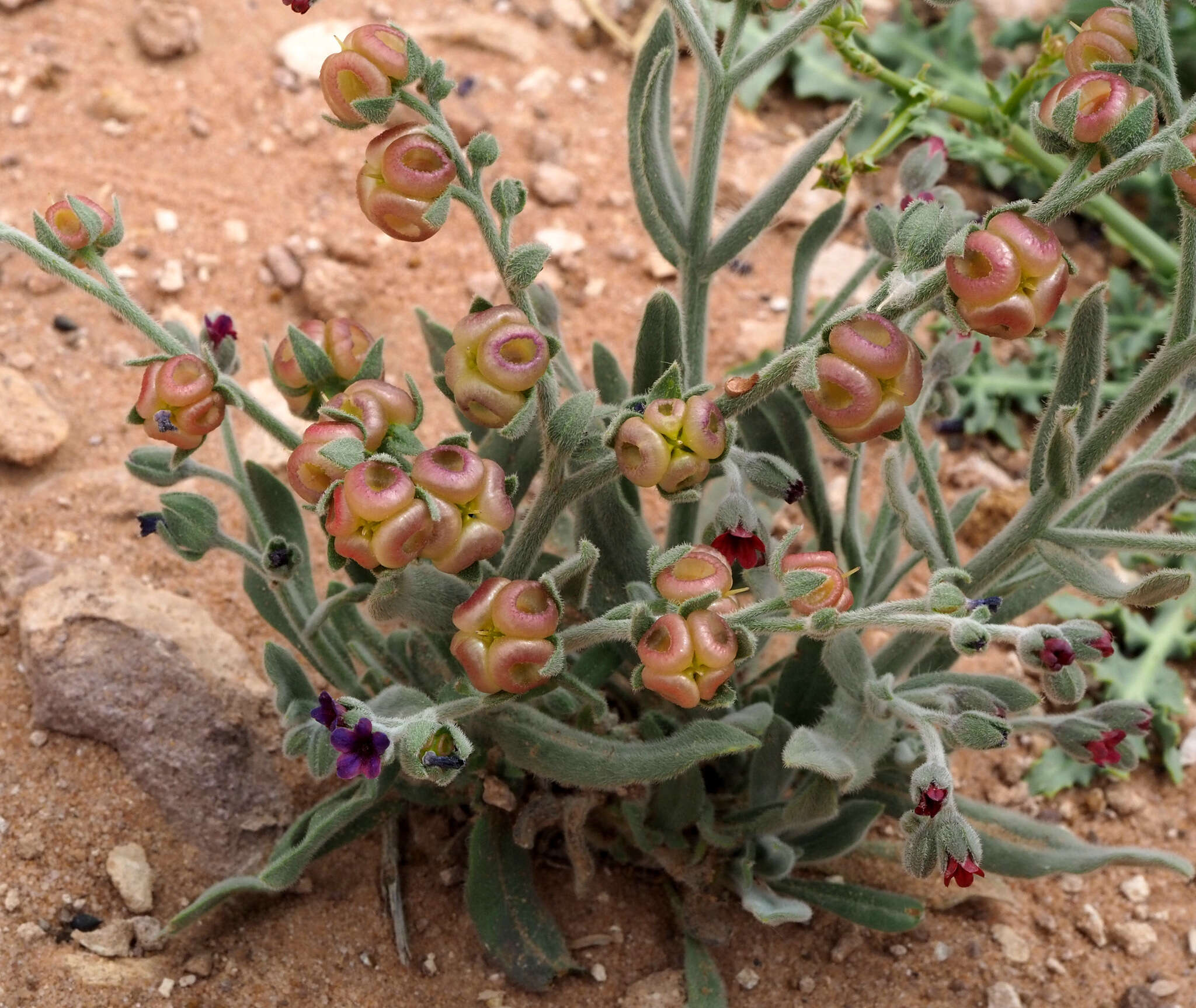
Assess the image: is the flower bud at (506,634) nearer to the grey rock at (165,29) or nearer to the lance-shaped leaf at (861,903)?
the lance-shaped leaf at (861,903)

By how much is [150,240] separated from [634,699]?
2.30 metres

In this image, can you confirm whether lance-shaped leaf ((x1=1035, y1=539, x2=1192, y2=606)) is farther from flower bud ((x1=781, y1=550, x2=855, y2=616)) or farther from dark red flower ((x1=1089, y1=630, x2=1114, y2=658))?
flower bud ((x1=781, y1=550, x2=855, y2=616))

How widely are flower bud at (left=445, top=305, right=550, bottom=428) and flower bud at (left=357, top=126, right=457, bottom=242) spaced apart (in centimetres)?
18

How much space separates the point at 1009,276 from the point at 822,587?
55 cm

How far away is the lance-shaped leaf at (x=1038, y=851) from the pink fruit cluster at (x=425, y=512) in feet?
4.64

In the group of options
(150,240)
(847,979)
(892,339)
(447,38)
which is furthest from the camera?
(447,38)

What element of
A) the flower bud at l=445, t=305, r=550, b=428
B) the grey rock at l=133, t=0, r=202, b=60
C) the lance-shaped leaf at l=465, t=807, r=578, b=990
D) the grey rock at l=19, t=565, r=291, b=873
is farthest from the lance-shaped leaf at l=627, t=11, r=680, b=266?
the grey rock at l=133, t=0, r=202, b=60

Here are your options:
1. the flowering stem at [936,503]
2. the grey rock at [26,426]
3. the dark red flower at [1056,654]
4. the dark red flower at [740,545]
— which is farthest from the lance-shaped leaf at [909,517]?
the grey rock at [26,426]

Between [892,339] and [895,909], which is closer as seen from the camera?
[892,339]

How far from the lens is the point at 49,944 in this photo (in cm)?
257

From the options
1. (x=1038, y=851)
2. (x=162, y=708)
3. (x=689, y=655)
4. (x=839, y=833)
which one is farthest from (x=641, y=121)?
(x=1038, y=851)

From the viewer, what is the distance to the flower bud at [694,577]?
1.92 meters

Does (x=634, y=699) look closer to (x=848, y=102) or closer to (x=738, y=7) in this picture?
(x=738, y=7)

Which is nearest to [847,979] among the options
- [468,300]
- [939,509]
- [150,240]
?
[939,509]
